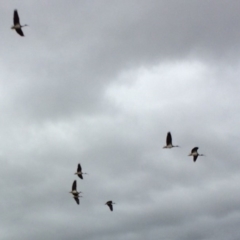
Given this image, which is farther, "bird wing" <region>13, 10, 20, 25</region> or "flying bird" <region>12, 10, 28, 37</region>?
"flying bird" <region>12, 10, 28, 37</region>

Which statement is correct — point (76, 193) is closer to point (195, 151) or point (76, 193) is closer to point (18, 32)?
point (195, 151)

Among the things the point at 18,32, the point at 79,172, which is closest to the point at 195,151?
the point at 79,172

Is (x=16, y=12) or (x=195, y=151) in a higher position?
(x=16, y=12)

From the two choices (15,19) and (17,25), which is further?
(17,25)

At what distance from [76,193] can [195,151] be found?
2369cm

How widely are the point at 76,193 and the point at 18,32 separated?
39686mm

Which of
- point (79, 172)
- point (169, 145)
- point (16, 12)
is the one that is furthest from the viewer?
point (79, 172)

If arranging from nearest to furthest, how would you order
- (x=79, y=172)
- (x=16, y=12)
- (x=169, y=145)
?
(x=16, y=12)
(x=169, y=145)
(x=79, y=172)

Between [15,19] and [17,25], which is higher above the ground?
[15,19]

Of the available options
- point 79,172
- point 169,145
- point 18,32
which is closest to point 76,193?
point 79,172

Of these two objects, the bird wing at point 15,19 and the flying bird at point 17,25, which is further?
the flying bird at point 17,25

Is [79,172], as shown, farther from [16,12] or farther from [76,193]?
[16,12]

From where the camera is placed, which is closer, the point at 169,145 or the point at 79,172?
the point at 169,145

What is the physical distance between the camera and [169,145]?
98312mm
